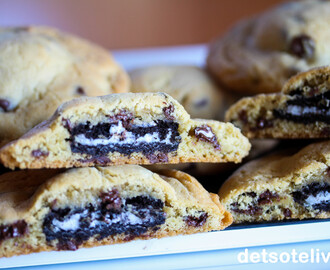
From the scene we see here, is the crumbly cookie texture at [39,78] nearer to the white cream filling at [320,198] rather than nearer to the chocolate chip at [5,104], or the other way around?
the chocolate chip at [5,104]

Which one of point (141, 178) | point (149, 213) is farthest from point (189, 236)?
point (141, 178)

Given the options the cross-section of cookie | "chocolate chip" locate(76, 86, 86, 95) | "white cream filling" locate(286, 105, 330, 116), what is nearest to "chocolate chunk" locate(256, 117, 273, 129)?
"white cream filling" locate(286, 105, 330, 116)

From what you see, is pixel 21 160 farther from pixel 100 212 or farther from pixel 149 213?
pixel 149 213

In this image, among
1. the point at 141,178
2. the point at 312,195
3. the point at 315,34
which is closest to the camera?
the point at 141,178

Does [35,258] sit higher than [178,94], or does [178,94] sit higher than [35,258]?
[178,94]

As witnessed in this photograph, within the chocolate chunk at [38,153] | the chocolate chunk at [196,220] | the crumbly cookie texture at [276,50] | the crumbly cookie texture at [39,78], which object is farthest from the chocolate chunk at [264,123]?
the chocolate chunk at [38,153]

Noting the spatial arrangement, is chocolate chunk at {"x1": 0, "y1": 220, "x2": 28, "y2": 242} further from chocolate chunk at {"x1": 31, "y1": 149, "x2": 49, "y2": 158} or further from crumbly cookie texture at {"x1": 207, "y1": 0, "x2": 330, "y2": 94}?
crumbly cookie texture at {"x1": 207, "y1": 0, "x2": 330, "y2": 94}

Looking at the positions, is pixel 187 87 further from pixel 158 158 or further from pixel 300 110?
pixel 158 158
